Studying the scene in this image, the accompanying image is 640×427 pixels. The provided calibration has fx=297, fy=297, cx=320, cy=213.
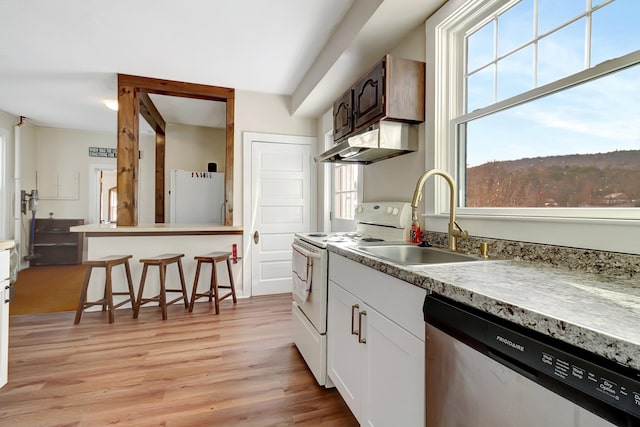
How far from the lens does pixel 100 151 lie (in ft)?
19.1

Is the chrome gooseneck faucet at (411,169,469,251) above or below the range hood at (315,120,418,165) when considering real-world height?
below

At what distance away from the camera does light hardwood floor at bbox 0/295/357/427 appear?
1589 mm

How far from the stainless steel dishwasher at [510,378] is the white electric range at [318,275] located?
37.9 inches

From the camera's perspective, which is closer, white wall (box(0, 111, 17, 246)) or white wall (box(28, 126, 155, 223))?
white wall (box(0, 111, 17, 246))

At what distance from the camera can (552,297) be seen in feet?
2.35

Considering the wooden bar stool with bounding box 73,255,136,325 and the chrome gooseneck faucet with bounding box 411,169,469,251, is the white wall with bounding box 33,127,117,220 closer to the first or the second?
the wooden bar stool with bounding box 73,255,136,325

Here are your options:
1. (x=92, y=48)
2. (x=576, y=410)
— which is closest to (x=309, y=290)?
(x=576, y=410)

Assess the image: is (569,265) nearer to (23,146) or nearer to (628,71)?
(628,71)

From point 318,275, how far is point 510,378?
1.26 meters

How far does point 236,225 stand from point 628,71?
11.3 ft

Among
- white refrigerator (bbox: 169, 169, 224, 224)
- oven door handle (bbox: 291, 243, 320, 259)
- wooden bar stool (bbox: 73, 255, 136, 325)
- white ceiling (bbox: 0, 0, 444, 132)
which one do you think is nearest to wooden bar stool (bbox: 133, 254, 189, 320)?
wooden bar stool (bbox: 73, 255, 136, 325)

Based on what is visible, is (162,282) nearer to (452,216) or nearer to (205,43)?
(205,43)

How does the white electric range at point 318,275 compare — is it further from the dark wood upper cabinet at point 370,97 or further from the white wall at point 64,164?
the white wall at point 64,164

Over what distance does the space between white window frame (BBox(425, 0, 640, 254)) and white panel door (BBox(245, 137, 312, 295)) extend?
2.24 metres
